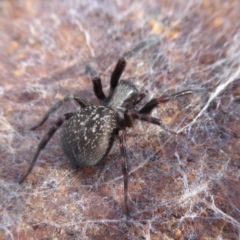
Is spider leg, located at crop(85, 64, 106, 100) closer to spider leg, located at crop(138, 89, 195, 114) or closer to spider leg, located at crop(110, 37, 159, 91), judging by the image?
spider leg, located at crop(110, 37, 159, 91)

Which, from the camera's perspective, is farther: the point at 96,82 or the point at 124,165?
the point at 96,82

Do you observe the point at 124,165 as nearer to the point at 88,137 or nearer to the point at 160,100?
the point at 88,137

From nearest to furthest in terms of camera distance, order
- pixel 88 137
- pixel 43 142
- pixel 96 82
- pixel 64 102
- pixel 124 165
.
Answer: pixel 124 165 < pixel 88 137 < pixel 43 142 < pixel 64 102 < pixel 96 82

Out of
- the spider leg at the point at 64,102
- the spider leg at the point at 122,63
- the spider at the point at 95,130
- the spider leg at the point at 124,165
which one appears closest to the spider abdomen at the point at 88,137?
the spider at the point at 95,130

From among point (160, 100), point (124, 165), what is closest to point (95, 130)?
point (124, 165)

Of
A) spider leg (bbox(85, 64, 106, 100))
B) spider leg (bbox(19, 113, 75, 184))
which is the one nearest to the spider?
spider leg (bbox(19, 113, 75, 184))

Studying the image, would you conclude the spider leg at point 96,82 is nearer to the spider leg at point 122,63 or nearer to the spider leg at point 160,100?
the spider leg at point 122,63

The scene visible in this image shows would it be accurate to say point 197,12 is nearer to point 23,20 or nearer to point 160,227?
point 23,20

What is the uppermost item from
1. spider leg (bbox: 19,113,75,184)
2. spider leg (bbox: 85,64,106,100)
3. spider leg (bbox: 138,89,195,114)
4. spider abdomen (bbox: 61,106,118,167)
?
spider leg (bbox: 138,89,195,114)

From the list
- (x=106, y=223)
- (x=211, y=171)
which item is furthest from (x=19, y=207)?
(x=211, y=171)
